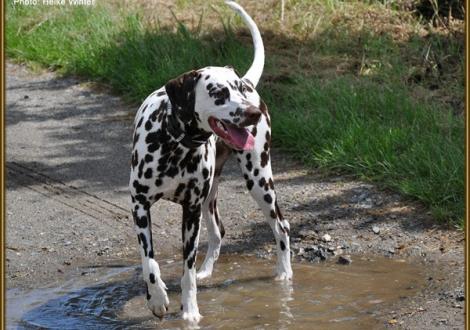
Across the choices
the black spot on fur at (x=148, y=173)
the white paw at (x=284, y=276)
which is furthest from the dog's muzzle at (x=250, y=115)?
the white paw at (x=284, y=276)

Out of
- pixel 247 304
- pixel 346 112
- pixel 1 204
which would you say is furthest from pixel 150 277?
pixel 346 112

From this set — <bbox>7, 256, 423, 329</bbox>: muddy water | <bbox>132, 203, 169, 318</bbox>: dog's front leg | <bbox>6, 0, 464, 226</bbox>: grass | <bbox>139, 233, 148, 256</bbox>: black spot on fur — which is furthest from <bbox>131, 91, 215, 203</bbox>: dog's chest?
<bbox>6, 0, 464, 226</bbox>: grass

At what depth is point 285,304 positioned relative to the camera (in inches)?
253

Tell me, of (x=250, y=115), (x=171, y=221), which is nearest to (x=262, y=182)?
(x=250, y=115)

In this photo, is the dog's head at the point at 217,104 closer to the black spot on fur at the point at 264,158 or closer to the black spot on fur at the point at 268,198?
the black spot on fur at the point at 264,158

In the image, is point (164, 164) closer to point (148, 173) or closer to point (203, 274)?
point (148, 173)

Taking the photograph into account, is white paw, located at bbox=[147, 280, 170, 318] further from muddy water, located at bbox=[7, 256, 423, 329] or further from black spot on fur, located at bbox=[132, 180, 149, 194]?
black spot on fur, located at bbox=[132, 180, 149, 194]

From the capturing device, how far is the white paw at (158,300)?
5.97 metres

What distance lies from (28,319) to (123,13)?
19.8 feet

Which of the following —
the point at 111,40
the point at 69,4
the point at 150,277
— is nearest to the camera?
the point at 150,277

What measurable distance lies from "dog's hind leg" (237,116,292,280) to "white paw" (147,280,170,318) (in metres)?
1.07

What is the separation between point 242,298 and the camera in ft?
21.4

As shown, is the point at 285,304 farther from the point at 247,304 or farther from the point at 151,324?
the point at 151,324

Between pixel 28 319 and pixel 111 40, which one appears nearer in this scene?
pixel 28 319
